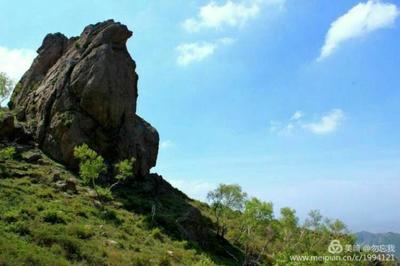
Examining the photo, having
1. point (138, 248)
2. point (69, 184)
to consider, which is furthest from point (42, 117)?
point (138, 248)

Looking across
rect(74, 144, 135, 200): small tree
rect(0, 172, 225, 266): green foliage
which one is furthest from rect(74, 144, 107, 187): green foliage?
rect(0, 172, 225, 266): green foliage

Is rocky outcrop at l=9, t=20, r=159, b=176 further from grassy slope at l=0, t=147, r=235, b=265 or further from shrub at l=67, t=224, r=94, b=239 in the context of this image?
shrub at l=67, t=224, r=94, b=239

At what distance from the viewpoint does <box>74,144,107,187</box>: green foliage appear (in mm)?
70625

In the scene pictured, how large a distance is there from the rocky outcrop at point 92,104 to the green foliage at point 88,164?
6.23 metres

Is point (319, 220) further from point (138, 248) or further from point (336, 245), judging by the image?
point (138, 248)

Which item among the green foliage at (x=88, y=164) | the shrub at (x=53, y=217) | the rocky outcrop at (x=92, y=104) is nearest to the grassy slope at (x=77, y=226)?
the shrub at (x=53, y=217)

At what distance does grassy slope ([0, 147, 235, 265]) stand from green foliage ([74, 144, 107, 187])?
265 cm

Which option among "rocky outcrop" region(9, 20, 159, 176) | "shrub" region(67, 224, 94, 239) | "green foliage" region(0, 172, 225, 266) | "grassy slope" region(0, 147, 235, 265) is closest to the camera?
"green foliage" region(0, 172, 225, 266)

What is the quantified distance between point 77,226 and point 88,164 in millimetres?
23773

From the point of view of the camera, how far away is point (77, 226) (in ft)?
158

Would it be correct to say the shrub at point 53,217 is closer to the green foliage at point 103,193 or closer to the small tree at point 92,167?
the small tree at point 92,167

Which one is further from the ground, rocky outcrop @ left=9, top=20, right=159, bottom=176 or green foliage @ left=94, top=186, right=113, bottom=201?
rocky outcrop @ left=9, top=20, right=159, bottom=176

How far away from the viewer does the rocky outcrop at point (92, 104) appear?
83.4 metres

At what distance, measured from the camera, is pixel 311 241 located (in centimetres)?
8375
